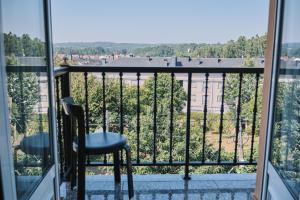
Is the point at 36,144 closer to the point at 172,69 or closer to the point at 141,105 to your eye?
the point at 172,69

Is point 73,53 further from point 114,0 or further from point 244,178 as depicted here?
point 114,0

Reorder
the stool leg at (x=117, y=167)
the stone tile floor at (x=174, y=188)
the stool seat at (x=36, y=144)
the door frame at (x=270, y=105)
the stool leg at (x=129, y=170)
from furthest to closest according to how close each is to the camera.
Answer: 1. the stone tile floor at (x=174, y=188)
2. the stool leg at (x=117, y=167)
3. the stool leg at (x=129, y=170)
4. the door frame at (x=270, y=105)
5. the stool seat at (x=36, y=144)

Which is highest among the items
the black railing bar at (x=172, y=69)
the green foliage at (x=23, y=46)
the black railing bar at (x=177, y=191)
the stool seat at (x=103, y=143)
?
the green foliage at (x=23, y=46)

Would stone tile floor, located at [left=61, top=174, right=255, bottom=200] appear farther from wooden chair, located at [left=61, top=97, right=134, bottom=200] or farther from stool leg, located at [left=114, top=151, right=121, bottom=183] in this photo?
wooden chair, located at [left=61, top=97, right=134, bottom=200]

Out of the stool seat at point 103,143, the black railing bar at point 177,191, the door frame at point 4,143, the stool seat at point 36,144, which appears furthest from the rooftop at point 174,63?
the door frame at point 4,143

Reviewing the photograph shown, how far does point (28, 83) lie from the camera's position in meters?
1.35

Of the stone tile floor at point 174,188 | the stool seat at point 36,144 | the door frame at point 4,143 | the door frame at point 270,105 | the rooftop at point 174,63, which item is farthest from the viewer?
the rooftop at point 174,63

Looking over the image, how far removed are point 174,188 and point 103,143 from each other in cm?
87

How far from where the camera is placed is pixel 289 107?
1.43 meters

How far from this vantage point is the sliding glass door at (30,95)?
1116 millimetres

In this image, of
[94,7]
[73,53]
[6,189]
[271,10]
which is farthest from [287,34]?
[94,7]

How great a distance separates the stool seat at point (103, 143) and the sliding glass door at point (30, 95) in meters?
0.37

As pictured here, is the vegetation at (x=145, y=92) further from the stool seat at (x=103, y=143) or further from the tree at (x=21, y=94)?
the stool seat at (x=103, y=143)

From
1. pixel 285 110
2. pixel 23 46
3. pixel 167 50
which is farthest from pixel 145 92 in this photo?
pixel 23 46
